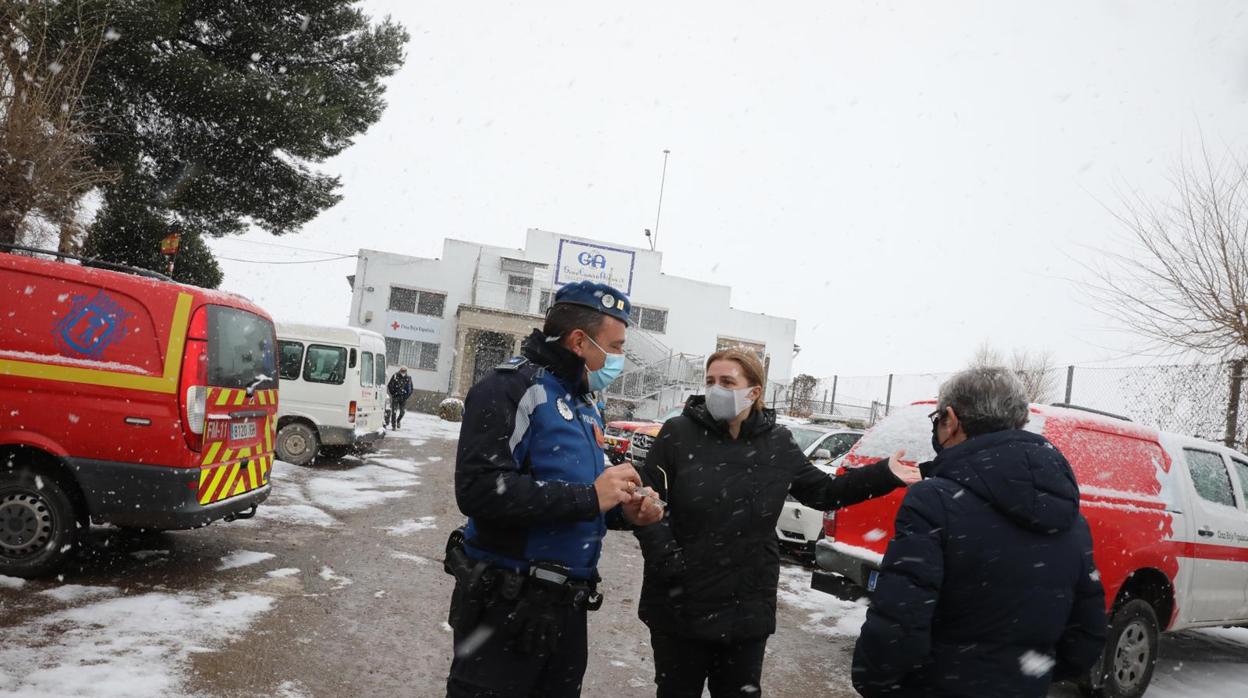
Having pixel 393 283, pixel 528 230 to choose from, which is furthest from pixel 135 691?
pixel 528 230

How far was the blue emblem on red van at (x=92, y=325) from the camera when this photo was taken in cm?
516

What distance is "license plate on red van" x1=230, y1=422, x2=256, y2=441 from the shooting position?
5807 mm

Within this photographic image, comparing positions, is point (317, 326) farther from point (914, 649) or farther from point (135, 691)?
point (914, 649)

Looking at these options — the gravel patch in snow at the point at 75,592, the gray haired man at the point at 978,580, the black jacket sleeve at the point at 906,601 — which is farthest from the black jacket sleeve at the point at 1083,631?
the gravel patch in snow at the point at 75,592

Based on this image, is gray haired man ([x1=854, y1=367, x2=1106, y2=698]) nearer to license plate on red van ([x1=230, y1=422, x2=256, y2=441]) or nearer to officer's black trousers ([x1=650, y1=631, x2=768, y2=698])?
officer's black trousers ([x1=650, y1=631, x2=768, y2=698])

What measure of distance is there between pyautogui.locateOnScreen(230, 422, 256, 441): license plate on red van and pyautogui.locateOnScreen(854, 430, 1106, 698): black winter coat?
5166 mm

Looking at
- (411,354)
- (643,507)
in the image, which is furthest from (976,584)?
(411,354)

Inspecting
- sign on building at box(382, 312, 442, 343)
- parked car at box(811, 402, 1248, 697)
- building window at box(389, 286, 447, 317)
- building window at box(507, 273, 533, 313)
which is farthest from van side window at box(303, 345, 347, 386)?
building window at box(507, 273, 533, 313)

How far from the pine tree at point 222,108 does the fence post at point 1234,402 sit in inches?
592

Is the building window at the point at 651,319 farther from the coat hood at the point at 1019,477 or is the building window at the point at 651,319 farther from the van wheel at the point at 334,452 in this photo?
the coat hood at the point at 1019,477

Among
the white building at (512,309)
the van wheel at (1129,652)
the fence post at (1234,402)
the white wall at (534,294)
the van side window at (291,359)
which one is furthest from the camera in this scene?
the white wall at (534,294)

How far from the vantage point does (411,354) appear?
33.1m

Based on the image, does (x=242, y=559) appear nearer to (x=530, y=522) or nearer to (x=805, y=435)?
(x=530, y=522)

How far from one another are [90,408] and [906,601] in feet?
17.5
